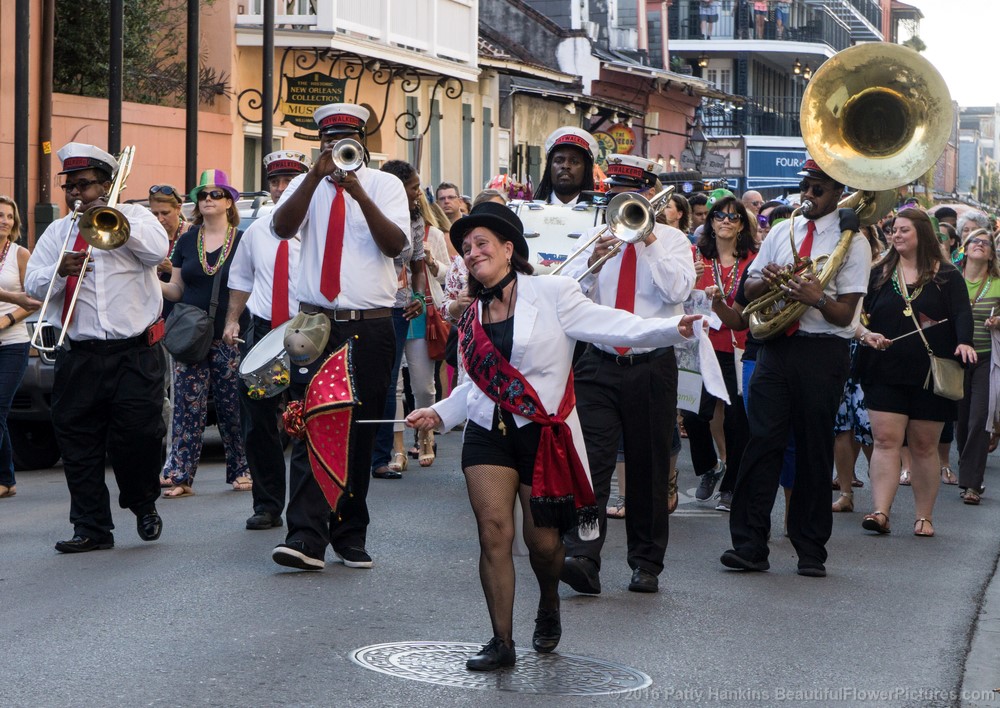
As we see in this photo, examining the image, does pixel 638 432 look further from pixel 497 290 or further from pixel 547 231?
pixel 547 231

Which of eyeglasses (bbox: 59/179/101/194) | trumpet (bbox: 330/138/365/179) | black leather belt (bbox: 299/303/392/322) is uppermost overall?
trumpet (bbox: 330/138/365/179)

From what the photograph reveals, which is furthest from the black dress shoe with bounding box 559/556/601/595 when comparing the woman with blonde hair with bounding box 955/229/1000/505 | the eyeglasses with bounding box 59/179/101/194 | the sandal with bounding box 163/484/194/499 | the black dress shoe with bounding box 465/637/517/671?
the woman with blonde hair with bounding box 955/229/1000/505

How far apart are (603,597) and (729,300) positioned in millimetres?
2933

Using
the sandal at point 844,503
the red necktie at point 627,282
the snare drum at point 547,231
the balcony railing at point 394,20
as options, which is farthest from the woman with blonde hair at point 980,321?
the balcony railing at point 394,20

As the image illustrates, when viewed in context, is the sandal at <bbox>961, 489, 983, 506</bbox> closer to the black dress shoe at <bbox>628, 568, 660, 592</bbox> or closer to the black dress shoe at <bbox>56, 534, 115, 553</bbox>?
the black dress shoe at <bbox>628, 568, 660, 592</bbox>

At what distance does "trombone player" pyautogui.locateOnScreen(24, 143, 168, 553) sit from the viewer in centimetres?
881

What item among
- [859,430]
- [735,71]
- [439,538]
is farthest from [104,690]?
[735,71]

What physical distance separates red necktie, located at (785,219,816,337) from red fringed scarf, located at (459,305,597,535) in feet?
7.17

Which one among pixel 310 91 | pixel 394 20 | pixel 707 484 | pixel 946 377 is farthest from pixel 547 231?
pixel 394 20

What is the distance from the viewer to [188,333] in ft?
35.7

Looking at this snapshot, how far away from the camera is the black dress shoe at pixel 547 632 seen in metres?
6.70

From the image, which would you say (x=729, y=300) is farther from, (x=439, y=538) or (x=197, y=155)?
(x=197, y=155)

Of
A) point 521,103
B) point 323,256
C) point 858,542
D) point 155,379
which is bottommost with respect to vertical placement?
point 858,542

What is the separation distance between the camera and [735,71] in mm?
59562
